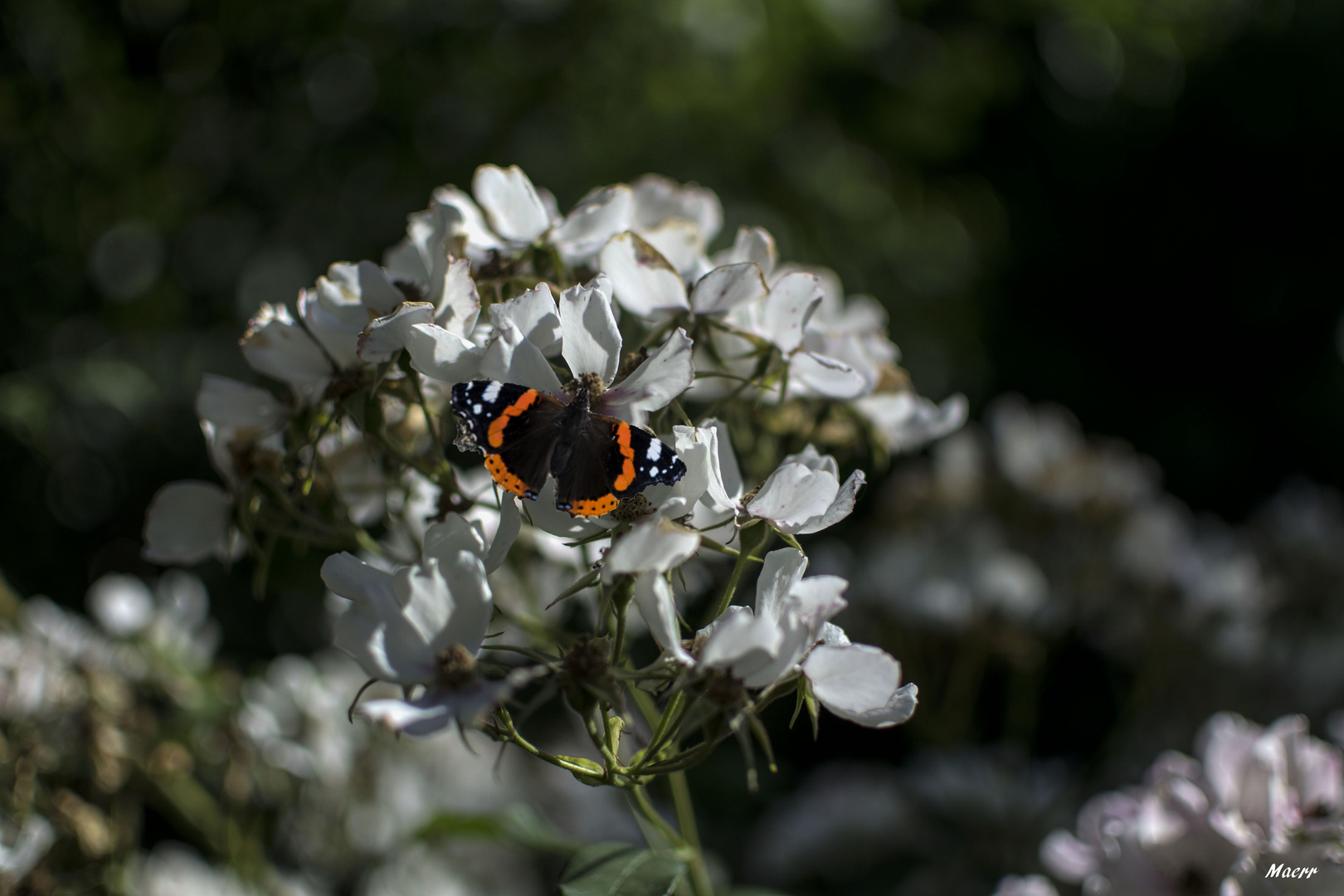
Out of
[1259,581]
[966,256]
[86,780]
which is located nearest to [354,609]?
[86,780]

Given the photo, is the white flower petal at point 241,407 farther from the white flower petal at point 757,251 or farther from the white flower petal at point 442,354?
the white flower petal at point 757,251

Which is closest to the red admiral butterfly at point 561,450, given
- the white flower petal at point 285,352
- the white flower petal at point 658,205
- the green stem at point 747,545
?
the green stem at point 747,545

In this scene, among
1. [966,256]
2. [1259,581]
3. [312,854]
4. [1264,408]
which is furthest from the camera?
[1264,408]

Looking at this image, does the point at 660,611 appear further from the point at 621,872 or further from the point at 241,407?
the point at 241,407

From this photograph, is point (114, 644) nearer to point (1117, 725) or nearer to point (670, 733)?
point (670, 733)

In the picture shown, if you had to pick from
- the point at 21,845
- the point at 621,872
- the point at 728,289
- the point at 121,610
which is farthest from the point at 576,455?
the point at 121,610

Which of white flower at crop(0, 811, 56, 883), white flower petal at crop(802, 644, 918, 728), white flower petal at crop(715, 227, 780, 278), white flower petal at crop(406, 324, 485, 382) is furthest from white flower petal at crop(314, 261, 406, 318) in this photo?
white flower at crop(0, 811, 56, 883)

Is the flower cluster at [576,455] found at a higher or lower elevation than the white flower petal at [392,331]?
lower
